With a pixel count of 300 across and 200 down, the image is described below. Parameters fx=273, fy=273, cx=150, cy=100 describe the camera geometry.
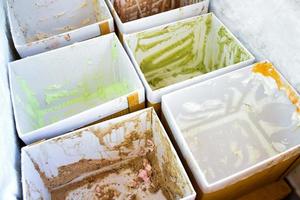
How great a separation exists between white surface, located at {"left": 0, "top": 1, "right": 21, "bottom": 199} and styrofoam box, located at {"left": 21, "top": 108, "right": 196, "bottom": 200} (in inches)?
1.2

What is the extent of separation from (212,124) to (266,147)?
0.21 metres

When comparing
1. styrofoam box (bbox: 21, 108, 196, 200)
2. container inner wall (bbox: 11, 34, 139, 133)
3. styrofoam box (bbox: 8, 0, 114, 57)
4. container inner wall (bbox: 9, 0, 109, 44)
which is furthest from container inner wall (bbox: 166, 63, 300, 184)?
container inner wall (bbox: 9, 0, 109, 44)

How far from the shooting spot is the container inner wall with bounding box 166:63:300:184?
3.17 ft

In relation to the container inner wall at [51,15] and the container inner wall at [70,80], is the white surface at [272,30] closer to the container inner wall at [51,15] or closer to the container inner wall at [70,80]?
the container inner wall at [70,80]

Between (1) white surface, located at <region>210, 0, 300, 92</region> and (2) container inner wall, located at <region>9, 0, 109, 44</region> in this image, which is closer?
(1) white surface, located at <region>210, 0, 300, 92</region>

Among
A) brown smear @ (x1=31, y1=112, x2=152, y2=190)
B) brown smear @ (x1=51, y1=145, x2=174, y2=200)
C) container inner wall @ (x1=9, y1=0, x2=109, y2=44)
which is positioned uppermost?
container inner wall @ (x1=9, y1=0, x2=109, y2=44)

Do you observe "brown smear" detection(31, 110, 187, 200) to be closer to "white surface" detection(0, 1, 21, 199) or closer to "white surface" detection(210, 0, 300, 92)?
"white surface" detection(0, 1, 21, 199)

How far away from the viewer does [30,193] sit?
2.59 feet

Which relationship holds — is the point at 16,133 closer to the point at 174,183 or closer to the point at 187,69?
the point at 174,183

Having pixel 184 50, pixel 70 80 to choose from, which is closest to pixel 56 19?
pixel 70 80

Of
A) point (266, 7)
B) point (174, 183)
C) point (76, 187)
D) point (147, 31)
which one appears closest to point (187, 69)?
point (147, 31)

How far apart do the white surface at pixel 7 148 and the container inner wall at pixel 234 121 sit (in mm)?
509

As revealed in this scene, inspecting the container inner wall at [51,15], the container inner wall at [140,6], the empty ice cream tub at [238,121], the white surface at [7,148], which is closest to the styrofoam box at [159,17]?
the container inner wall at [140,6]

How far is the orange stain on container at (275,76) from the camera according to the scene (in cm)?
90
